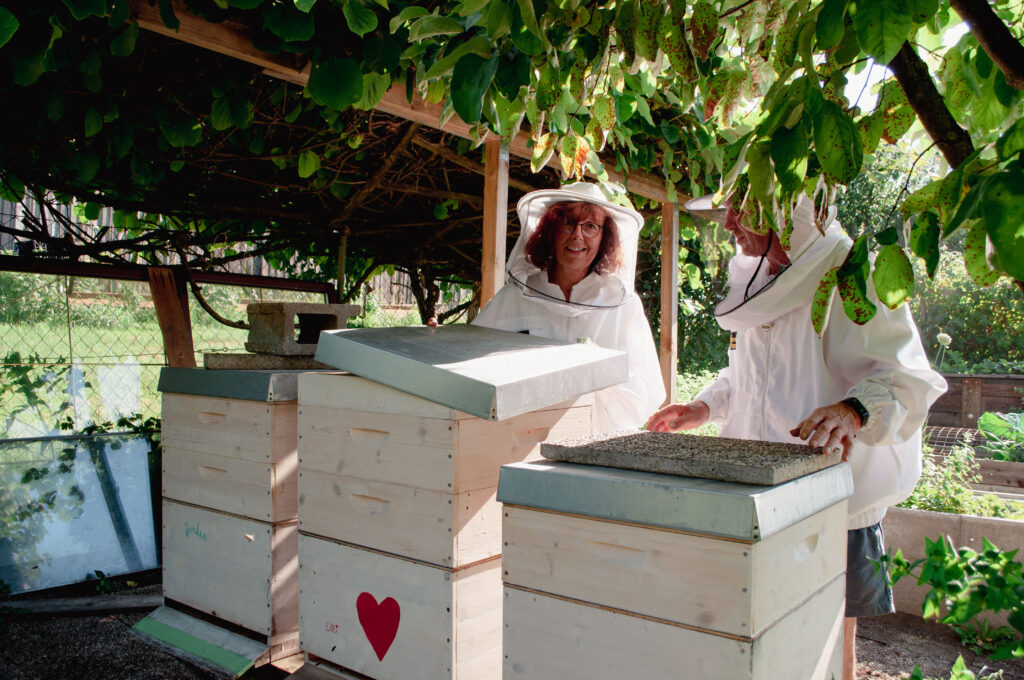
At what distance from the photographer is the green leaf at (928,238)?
2.36ft

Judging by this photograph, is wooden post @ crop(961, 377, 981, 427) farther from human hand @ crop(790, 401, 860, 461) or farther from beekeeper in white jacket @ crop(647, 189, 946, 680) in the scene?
human hand @ crop(790, 401, 860, 461)

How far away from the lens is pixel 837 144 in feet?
2.45

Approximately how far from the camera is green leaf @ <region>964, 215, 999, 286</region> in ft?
2.31

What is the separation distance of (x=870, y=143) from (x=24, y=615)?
11.0ft

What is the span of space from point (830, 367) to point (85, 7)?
2029mm

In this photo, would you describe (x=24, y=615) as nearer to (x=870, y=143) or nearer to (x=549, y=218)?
(x=549, y=218)

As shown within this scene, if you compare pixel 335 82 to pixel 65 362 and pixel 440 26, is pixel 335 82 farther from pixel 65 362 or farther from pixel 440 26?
pixel 65 362

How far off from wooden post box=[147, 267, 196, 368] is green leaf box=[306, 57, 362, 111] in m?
2.03

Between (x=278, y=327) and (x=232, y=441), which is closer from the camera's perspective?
(x=232, y=441)

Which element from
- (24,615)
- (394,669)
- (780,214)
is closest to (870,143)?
(780,214)

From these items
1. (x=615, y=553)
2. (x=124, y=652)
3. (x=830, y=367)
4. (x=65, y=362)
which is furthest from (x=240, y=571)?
(x=65, y=362)

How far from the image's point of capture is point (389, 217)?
189 inches

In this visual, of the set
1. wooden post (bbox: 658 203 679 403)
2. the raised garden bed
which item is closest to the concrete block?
the raised garden bed

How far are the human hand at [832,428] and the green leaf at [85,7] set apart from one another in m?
1.83
